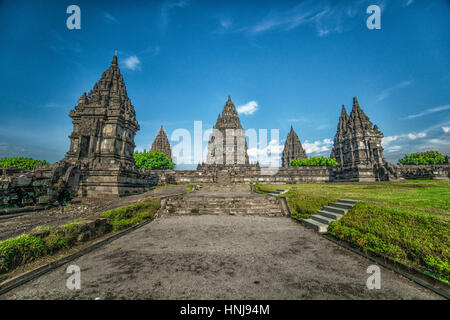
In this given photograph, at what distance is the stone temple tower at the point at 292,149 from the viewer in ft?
231

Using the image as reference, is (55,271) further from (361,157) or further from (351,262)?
(361,157)

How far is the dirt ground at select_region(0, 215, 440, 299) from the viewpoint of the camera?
2523mm

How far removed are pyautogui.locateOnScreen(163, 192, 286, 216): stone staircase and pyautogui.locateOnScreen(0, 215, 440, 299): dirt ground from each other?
11.1 feet

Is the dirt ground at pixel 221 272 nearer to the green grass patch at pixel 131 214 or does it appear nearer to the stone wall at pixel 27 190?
the green grass patch at pixel 131 214

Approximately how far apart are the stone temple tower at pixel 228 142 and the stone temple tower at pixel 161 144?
66.3 feet

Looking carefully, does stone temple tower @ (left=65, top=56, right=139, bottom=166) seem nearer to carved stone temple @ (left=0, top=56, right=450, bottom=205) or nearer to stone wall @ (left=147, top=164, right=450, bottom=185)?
carved stone temple @ (left=0, top=56, right=450, bottom=205)

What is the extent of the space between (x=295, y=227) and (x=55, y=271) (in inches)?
249

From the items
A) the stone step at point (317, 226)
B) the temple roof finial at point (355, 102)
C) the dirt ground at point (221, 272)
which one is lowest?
the stone step at point (317, 226)

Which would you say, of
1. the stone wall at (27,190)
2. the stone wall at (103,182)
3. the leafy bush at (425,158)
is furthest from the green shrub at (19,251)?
the leafy bush at (425,158)

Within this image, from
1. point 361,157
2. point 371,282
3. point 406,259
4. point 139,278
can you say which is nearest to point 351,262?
point 371,282

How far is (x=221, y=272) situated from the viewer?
123 inches

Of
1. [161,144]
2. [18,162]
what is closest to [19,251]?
[18,162]

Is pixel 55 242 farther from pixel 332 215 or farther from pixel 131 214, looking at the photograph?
pixel 332 215

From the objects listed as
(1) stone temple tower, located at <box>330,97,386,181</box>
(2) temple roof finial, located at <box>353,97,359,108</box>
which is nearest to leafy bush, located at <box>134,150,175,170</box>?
(1) stone temple tower, located at <box>330,97,386,181</box>
